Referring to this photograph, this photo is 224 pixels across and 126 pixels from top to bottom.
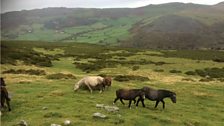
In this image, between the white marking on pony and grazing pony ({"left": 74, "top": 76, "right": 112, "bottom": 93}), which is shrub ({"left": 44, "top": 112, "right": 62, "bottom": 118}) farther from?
the white marking on pony

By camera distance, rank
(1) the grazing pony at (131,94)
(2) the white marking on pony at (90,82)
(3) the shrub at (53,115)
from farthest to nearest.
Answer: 1. (2) the white marking on pony at (90,82)
2. (1) the grazing pony at (131,94)
3. (3) the shrub at (53,115)

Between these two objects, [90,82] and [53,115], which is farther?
[90,82]

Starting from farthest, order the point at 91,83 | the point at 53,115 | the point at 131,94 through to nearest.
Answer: the point at 91,83 → the point at 131,94 → the point at 53,115

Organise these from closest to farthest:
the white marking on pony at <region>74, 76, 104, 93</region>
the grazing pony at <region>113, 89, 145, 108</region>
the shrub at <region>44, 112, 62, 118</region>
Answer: the shrub at <region>44, 112, 62, 118</region> < the grazing pony at <region>113, 89, 145, 108</region> < the white marking on pony at <region>74, 76, 104, 93</region>

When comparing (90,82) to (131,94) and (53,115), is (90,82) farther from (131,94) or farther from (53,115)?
(53,115)

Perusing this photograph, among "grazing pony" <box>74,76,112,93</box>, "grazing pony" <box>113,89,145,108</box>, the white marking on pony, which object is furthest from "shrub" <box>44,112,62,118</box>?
the white marking on pony

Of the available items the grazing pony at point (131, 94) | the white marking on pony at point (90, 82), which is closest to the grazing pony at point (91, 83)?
the white marking on pony at point (90, 82)

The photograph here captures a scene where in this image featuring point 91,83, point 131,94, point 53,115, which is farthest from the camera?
point 91,83

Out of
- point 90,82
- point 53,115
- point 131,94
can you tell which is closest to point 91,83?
point 90,82

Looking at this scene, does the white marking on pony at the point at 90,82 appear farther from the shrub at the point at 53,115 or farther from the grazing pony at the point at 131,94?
the shrub at the point at 53,115

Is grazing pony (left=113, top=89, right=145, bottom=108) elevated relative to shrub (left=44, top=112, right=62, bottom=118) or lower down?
elevated

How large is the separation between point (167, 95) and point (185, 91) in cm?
941

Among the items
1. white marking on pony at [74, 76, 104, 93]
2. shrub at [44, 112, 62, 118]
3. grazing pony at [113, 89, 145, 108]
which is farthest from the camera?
white marking on pony at [74, 76, 104, 93]

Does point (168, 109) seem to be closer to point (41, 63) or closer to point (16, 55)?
point (41, 63)
